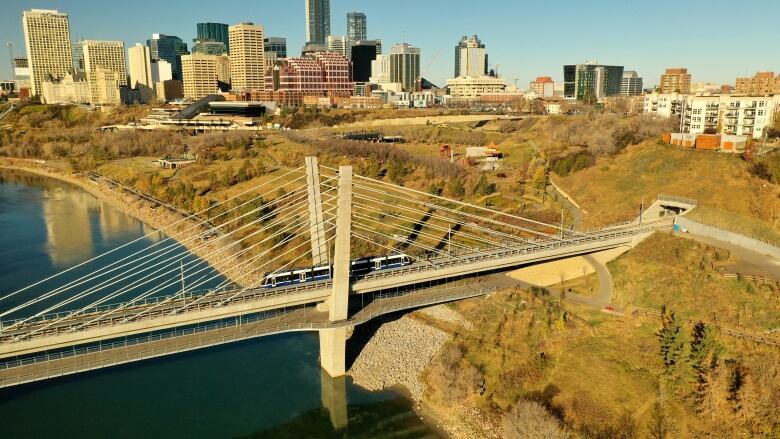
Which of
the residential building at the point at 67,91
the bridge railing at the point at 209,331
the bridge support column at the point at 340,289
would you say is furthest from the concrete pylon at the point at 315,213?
the residential building at the point at 67,91

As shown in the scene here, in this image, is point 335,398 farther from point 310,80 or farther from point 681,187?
point 310,80

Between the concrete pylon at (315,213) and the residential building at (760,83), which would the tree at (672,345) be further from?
the residential building at (760,83)

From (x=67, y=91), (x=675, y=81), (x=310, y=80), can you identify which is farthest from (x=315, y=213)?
(x=67, y=91)

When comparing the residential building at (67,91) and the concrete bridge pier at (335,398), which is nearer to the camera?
the concrete bridge pier at (335,398)

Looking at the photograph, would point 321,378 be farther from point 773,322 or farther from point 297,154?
point 297,154

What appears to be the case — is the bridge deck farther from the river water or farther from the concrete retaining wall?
the concrete retaining wall

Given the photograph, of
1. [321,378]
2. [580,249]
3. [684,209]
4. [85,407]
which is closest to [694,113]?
[684,209]

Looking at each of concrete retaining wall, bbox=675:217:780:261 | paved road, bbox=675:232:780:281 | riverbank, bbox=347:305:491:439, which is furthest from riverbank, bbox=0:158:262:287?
paved road, bbox=675:232:780:281

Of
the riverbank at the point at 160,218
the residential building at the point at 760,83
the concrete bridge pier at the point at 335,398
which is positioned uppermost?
the residential building at the point at 760,83
